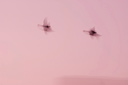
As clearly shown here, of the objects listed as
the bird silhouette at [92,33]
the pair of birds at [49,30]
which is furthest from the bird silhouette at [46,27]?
the bird silhouette at [92,33]

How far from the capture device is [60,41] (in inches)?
44.4

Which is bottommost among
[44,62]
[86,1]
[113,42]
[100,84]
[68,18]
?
[100,84]

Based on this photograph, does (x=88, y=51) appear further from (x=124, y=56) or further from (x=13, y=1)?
(x=13, y=1)

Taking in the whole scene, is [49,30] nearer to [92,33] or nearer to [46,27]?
[46,27]

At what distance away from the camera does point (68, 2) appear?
1153 mm

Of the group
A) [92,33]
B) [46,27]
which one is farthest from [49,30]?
[92,33]

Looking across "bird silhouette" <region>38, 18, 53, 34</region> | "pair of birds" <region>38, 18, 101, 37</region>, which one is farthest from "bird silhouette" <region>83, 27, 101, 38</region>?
"bird silhouette" <region>38, 18, 53, 34</region>

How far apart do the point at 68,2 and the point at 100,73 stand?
46cm

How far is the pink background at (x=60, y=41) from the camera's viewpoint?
3.61ft

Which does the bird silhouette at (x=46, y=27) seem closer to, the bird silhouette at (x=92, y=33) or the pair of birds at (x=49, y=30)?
the pair of birds at (x=49, y=30)

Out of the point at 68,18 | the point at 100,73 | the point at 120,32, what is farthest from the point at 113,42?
the point at 68,18

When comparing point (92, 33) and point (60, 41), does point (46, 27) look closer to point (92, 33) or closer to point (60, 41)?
point (60, 41)

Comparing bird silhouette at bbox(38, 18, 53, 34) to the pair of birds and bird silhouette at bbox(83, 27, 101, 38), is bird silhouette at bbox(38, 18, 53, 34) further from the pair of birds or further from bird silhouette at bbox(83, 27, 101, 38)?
bird silhouette at bbox(83, 27, 101, 38)

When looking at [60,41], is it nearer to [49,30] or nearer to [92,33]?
[49,30]
